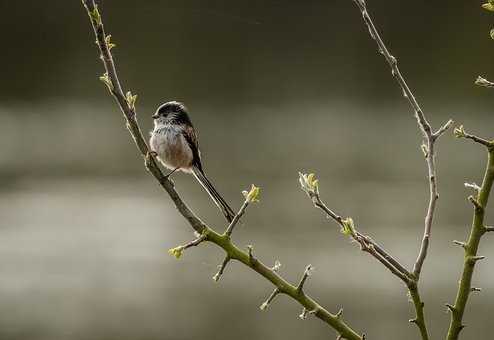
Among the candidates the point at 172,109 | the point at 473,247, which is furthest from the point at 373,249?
the point at 172,109

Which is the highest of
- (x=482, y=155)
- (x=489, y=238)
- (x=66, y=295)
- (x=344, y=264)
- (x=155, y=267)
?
(x=482, y=155)

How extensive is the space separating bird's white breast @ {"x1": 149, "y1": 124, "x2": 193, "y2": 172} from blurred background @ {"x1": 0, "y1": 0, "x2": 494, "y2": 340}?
2.61 metres

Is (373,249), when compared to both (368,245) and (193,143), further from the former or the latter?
(193,143)

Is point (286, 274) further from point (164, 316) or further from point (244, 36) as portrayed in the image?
point (244, 36)

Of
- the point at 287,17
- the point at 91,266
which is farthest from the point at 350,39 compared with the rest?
the point at 91,266

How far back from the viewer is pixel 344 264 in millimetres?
5035

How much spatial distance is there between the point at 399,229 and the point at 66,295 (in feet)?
6.47

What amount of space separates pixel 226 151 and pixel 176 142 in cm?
300

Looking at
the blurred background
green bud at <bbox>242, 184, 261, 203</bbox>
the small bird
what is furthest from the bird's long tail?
the blurred background

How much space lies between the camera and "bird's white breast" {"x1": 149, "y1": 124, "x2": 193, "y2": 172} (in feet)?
7.13

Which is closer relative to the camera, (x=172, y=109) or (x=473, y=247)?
(x=473, y=247)

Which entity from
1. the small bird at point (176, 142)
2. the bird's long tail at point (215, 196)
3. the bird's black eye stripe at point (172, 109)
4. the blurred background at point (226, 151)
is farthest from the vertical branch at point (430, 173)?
the blurred background at point (226, 151)

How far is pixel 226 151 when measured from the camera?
5.22 m

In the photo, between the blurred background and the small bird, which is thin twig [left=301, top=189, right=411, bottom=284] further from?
the blurred background
